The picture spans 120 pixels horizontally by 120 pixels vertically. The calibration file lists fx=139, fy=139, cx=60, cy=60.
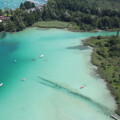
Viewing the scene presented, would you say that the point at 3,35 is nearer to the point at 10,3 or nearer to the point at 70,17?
the point at 70,17

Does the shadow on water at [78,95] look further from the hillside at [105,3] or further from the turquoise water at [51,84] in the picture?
the hillside at [105,3]

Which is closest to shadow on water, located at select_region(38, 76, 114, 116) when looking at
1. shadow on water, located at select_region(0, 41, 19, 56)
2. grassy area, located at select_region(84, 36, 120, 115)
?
grassy area, located at select_region(84, 36, 120, 115)

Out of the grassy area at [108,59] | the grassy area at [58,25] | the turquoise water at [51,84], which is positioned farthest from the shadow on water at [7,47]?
the grassy area at [108,59]

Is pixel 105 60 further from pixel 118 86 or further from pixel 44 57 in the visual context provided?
pixel 44 57

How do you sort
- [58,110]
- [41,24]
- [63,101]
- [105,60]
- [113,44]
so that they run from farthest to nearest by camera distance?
[41,24] < [113,44] < [105,60] < [63,101] < [58,110]

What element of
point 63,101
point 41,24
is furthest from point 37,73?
point 41,24

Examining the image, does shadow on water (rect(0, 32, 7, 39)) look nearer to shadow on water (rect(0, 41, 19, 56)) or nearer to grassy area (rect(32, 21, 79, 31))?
shadow on water (rect(0, 41, 19, 56))
